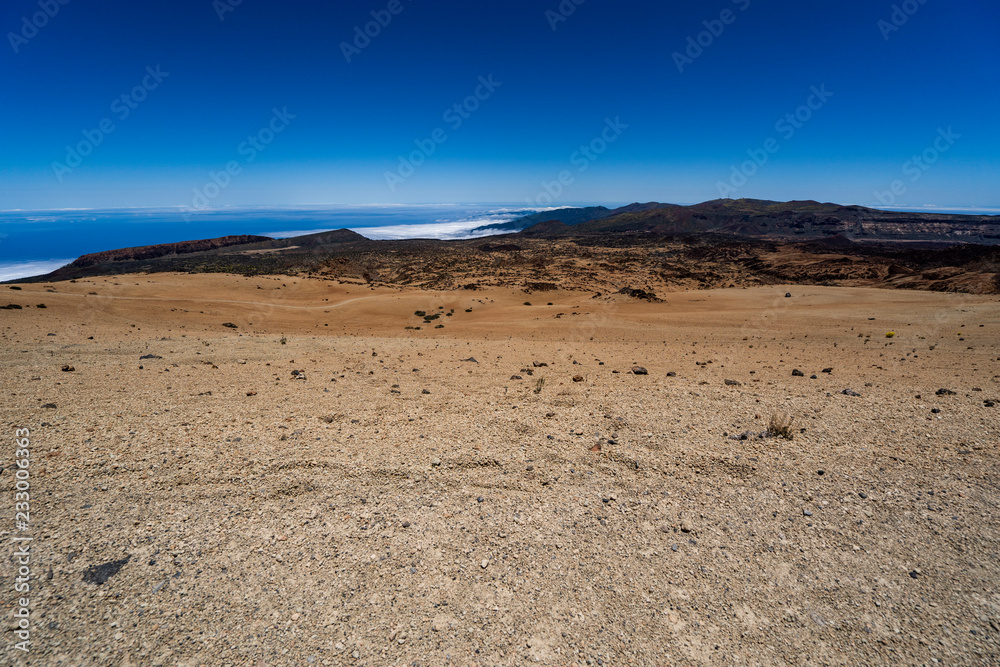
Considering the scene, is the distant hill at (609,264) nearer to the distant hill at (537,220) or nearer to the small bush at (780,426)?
the small bush at (780,426)

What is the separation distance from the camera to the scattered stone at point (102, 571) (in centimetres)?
315

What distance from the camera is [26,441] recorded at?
495 cm

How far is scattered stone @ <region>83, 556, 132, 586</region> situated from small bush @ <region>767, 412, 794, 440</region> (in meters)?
7.27

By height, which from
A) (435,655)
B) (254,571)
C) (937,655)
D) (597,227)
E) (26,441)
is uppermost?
(597,227)

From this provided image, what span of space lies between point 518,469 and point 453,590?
186 centimetres

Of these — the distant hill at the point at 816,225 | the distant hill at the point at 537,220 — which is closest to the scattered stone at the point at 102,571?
the distant hill at the point at 816,225

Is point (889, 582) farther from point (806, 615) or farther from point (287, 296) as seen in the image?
point (287, 296)

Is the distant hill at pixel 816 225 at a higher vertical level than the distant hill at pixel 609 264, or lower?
higher

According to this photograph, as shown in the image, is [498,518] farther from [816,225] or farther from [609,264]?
[816,225]

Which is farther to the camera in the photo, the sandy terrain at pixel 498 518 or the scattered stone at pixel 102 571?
the scattered stone at pixel 102 571

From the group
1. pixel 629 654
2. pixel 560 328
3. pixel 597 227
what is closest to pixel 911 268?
pixel 560 328

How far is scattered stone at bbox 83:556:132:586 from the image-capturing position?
3154 mm

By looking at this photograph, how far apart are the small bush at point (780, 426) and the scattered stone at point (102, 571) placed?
727 cm

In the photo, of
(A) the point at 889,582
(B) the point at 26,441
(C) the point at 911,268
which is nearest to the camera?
(A) the point at 889,582
